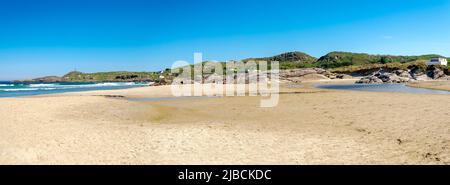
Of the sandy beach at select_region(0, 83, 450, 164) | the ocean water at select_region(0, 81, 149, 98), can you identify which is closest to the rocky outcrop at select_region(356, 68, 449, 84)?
the sandy beach at select_region(0, 83, 450, 164)

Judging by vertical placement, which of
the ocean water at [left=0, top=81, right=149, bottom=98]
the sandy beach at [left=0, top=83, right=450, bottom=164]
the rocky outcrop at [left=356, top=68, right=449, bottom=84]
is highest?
the rocky outcrop at [left=356, top=68, right=449, bottom=84]

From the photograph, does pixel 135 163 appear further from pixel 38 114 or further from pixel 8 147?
pixel 38 114

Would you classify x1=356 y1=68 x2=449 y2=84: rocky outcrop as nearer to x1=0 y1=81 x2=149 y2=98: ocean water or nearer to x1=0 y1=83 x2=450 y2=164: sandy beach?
x1=0 y1=83 x2=450 y2=164: sandy beach

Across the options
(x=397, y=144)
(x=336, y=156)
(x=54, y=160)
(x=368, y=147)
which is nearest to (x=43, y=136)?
(x=54, y=160)

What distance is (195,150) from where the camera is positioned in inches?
449

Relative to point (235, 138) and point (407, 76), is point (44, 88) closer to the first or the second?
point (235, 138)

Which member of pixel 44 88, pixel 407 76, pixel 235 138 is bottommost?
pixel 235 138

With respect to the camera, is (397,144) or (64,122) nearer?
(397,144)

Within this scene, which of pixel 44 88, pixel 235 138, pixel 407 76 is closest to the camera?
pixel 235 138

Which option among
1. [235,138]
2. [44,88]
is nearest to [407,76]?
[235,138]

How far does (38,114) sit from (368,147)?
58.6 ft

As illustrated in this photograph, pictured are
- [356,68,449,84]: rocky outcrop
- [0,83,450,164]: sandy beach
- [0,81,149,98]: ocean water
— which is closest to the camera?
[0,83,450,164]: sandy beach

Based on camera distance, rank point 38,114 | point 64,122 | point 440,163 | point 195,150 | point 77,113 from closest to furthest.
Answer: point 440,163 < point 195,150 < point 64,122 < point 38,114 < point 77,113
